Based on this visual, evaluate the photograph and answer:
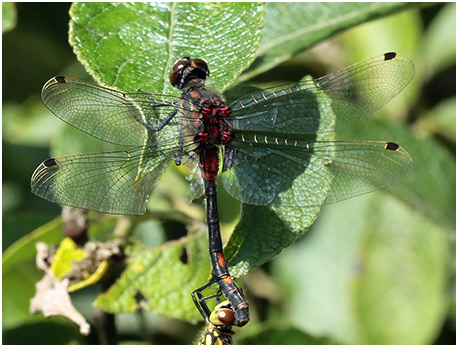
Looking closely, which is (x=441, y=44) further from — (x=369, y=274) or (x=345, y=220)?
(x=369, y=274)

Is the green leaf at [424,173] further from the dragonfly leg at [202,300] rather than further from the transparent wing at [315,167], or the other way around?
the dragonfly leg at [202,300]

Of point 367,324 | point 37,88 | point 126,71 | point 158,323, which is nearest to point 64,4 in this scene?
point 37,88

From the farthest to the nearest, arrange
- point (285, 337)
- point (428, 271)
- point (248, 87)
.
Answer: point (428, 271), point (285, 337), point (248, 87)

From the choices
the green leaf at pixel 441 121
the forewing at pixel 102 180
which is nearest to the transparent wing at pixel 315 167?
the forewing at pixel 102 180

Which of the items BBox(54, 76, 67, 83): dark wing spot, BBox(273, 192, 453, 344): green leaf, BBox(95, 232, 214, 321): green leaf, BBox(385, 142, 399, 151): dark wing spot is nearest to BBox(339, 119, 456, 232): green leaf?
BBox(273, 192, 453, 344): green leaf

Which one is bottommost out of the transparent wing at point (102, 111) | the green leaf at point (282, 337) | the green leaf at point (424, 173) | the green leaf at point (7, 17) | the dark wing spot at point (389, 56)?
the green leaf at point (282, 337)

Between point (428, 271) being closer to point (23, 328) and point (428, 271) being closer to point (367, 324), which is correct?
point (367, 324)

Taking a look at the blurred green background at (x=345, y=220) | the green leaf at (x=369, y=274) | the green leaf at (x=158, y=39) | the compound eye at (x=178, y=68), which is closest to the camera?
the green leaf at (x=158, y=39)

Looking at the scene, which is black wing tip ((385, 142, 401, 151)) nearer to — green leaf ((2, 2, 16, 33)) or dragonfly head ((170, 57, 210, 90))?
dragonfly head ((170, 57, 210, 90))
